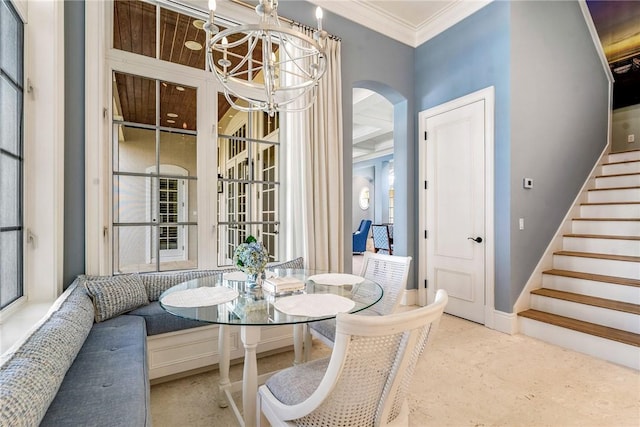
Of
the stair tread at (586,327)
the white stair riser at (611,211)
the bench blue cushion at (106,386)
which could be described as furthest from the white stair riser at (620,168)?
the bench blue cushion at (106,386)

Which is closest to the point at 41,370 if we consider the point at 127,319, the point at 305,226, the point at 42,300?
the point at 127,319

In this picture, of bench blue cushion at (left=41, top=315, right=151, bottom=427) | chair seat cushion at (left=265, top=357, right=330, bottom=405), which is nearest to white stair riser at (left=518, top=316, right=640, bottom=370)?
chair seat cushion at (left=265, top=357, right=330, bottom=405)

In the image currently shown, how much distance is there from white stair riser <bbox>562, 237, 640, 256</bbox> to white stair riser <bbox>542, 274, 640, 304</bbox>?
558 mm

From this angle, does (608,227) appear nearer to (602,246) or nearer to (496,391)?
(602,246)

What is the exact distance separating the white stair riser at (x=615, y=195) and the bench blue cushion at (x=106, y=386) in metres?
5.00

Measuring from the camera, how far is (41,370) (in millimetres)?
1021

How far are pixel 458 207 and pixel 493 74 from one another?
1423mm

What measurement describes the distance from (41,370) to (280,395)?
0.82 metres

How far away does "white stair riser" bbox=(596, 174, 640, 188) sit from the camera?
3783 mm

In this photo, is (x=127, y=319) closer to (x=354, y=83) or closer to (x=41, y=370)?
(x=41, y=370)

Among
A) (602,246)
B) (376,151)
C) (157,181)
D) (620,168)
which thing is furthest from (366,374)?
(376,151)

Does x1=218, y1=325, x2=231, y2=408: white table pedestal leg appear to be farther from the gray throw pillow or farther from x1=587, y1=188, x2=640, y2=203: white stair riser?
x1=587, y1=188, x2=640, y2=203: white stair riser

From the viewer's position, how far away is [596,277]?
9.96ft

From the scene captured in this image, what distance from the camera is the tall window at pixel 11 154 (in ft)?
5.50
